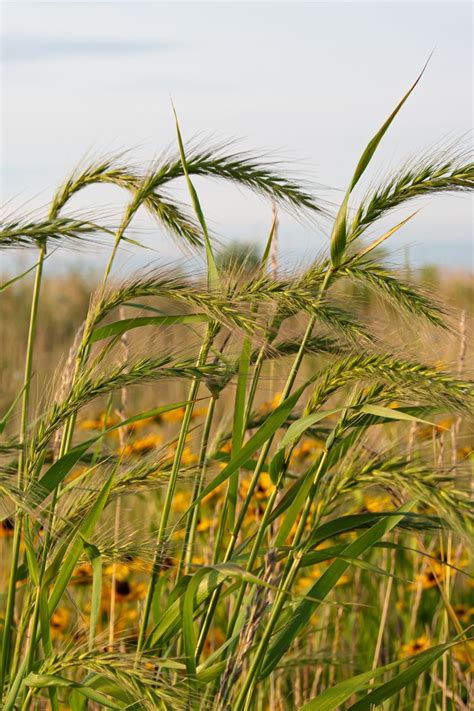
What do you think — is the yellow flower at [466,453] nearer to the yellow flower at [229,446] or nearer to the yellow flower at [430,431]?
the yellow flower at [430,431]

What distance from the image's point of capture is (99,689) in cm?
153

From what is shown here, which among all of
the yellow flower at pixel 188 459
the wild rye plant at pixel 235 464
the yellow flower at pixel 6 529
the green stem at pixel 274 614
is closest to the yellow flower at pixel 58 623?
the yellow flower at pixel 6 529

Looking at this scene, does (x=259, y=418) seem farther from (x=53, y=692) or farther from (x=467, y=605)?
(x=467, y=605)

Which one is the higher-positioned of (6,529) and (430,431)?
(430,431)

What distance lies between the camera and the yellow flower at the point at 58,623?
9.45 feet

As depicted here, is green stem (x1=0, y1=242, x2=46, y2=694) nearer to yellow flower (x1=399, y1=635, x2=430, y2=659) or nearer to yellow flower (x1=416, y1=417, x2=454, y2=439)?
yellow flower (x1=416, y1=417, x2=454, y2=439)

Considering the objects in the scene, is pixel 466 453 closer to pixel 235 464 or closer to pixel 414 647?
pixel 414 647

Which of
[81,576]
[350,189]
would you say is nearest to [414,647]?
[81,576]

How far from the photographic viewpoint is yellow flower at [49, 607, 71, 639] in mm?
2881

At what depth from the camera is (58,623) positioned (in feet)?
9.48

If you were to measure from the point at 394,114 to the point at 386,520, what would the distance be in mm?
648

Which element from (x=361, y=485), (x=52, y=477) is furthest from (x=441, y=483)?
(x=52, y=477)

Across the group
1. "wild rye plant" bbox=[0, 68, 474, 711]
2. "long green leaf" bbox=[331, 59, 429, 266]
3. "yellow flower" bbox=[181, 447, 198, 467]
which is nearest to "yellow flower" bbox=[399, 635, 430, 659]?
"yellow flower" bbox=[181, 447, 198, 467]

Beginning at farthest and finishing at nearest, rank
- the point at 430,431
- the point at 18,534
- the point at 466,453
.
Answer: the point at 466,453, the point at 430,431, the point at 18,534
